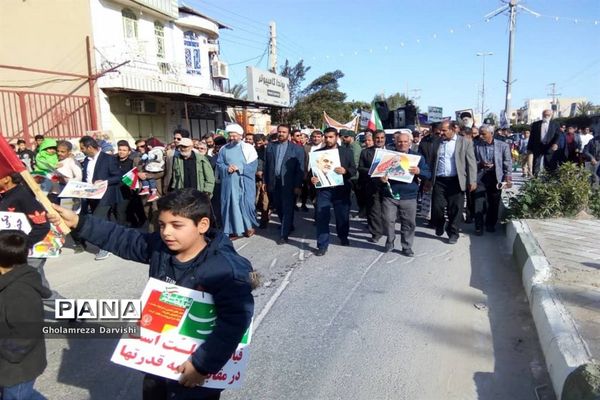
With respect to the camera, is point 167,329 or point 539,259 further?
point 539,259

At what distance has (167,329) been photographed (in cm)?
217

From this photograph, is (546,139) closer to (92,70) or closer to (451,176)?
(451,176)

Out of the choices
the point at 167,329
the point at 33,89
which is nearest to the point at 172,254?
the point at 167,329

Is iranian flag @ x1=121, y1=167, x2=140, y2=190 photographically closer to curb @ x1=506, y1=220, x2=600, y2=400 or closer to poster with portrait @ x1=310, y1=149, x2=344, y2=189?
poster with portrait @ x1=310, y1=149, x2=344, y2=189

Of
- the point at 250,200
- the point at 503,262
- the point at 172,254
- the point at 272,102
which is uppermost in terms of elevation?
the point at 272,102

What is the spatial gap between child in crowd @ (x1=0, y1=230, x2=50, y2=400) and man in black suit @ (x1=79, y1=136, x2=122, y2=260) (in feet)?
15.9

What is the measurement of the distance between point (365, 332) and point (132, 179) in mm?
4827

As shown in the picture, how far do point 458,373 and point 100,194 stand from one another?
5300 mm

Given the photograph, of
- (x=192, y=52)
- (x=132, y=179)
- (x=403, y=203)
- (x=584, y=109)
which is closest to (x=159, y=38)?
(x=192, y=52)

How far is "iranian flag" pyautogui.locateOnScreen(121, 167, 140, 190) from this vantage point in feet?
24.4

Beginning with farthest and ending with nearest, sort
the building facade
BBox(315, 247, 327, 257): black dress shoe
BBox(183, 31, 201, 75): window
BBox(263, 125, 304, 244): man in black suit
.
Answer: BBox(183, 31, 201, 75): window → the building facade → BBox(263, 125, 304, 244): man in black suit → BBox(315, 247, 327, 257): black dress shoe

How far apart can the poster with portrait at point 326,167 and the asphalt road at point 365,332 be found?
1.11 metres

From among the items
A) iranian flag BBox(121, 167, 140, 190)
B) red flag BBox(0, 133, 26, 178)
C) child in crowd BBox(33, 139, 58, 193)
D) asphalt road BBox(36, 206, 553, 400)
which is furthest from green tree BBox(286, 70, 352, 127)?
red flag BBox(0, 133, 26, 178)

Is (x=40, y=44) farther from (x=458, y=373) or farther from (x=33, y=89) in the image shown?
(x=458, y=373)
